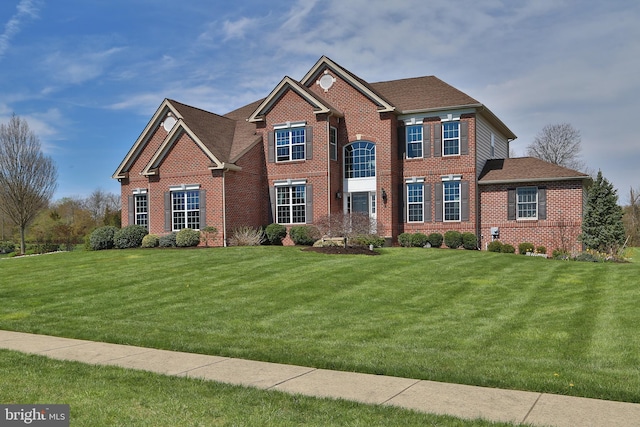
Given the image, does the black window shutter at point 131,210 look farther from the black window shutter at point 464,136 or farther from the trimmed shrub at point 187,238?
the black window shutter at point 464,136

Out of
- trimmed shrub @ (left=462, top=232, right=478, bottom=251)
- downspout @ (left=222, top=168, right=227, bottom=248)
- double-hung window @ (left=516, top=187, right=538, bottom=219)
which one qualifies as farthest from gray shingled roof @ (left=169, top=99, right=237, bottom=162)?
double-hung window @ (left=516, top=187, right=538, bottom=219)

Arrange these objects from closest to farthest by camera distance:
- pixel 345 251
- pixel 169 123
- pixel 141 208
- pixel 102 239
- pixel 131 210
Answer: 1. pixel 345 251
2. pixel 102 239
3. pixel 169 123
4. pixel 141 208
5. pixel 131 210

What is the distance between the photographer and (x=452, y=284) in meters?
15.0

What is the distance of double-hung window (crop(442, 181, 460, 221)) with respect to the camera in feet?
92.1

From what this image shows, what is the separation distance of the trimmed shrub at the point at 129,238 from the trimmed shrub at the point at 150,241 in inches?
36.9

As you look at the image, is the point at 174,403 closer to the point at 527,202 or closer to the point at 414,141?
the point at 527,202

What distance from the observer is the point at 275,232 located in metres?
28.6

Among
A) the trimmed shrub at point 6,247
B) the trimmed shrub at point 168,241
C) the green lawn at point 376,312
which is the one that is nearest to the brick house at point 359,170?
the trimmed shrub at point 168,241

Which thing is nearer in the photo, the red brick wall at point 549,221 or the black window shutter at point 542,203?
the red brick wall at point 549,221

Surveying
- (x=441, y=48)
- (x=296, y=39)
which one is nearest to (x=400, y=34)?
(x=441, y=48)

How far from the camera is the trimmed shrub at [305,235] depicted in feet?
91.5

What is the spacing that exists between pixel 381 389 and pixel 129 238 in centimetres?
2505

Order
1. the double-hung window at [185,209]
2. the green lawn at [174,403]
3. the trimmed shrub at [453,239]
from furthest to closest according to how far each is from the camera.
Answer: the double-hung window at [185,209], the trimmed shrub at [453,239], the green lawn at [174,403]

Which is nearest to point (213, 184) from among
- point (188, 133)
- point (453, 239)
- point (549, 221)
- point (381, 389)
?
point (188, 133)
